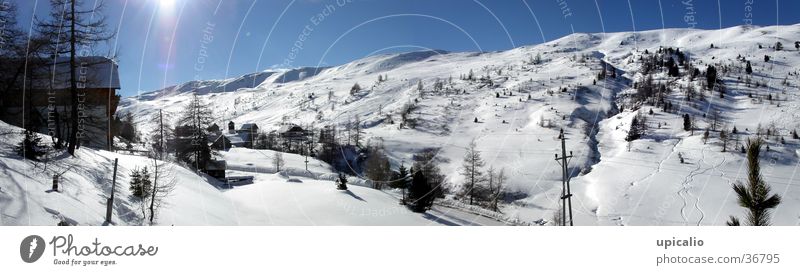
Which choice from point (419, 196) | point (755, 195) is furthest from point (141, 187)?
point (755, 195)

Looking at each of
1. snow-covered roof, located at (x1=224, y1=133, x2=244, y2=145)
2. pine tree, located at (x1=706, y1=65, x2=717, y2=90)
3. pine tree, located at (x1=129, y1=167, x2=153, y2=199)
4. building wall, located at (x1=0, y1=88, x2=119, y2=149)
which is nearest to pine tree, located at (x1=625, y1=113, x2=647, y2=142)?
pine tree, located at (x1=706, y1=65, x2=717, y2=90)

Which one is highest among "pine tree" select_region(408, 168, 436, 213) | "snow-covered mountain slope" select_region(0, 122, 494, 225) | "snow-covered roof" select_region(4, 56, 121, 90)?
"snow-covered roof" select_region(4, 56, 121, 90)

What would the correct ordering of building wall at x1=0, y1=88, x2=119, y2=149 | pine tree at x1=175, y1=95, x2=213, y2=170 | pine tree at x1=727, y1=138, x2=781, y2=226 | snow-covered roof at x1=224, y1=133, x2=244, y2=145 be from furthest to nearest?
1. snow-covered roof at x1=224, y1=133, x2=244, y2=145
2. pine tree at x1=175, y1=95, x2=213, y2=170
3. building wall at x1=0, y1=88, x2=119, y2=149
4. pine tree at x1=727, y1=138, x2=781, y2=226

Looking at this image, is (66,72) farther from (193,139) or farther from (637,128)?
(637,128)

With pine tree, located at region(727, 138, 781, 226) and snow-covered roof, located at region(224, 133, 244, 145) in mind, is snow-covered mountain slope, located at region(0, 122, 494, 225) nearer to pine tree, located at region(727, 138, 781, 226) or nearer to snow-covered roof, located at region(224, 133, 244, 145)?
pine tree, located at region(727, 138, 781, 226)

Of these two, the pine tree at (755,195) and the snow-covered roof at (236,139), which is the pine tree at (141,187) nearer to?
the pine tree at (755,195)

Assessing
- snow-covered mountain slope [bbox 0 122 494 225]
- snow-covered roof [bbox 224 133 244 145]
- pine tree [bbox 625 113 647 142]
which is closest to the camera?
snow-covered mountain slope [bbox 0 122 494 225]
